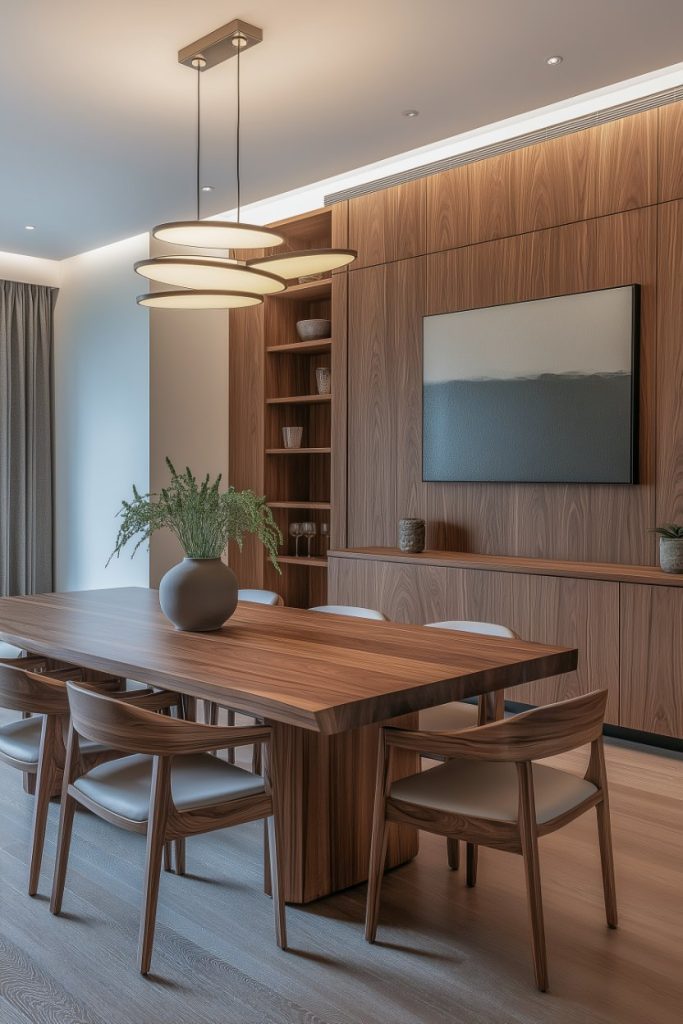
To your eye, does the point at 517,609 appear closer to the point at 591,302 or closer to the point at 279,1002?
the point at 591,302

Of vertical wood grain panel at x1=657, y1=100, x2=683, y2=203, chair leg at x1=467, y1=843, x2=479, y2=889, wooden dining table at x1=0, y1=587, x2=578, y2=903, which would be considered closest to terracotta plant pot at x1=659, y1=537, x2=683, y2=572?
wooden dining table at x1=0, y1=587, x2=578, y2=903

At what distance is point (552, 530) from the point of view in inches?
176

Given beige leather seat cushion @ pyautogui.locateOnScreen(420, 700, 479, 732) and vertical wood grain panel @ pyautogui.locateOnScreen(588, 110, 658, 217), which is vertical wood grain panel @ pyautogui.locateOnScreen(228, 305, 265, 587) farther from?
beige leather seat cushion @ pyautogui.locateOnScreen(420, 700, 479, 732)

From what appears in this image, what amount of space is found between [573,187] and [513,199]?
338 mm

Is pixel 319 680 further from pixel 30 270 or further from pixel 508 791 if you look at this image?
pixel 30 270

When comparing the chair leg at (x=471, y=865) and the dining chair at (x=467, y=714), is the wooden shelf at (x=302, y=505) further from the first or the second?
the chair leg at (x=471, y=865)

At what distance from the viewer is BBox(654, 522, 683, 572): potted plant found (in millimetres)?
3797

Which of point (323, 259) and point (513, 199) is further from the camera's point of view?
point (513, 199)

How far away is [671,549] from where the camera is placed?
381cm

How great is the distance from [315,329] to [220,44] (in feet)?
7.66

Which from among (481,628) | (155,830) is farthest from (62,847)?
(481,628)

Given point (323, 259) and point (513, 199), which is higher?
point (513, 199)

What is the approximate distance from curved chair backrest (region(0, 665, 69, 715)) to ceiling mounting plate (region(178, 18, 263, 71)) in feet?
8.25

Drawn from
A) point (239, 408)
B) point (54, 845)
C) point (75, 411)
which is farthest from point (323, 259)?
point (75, 411)
